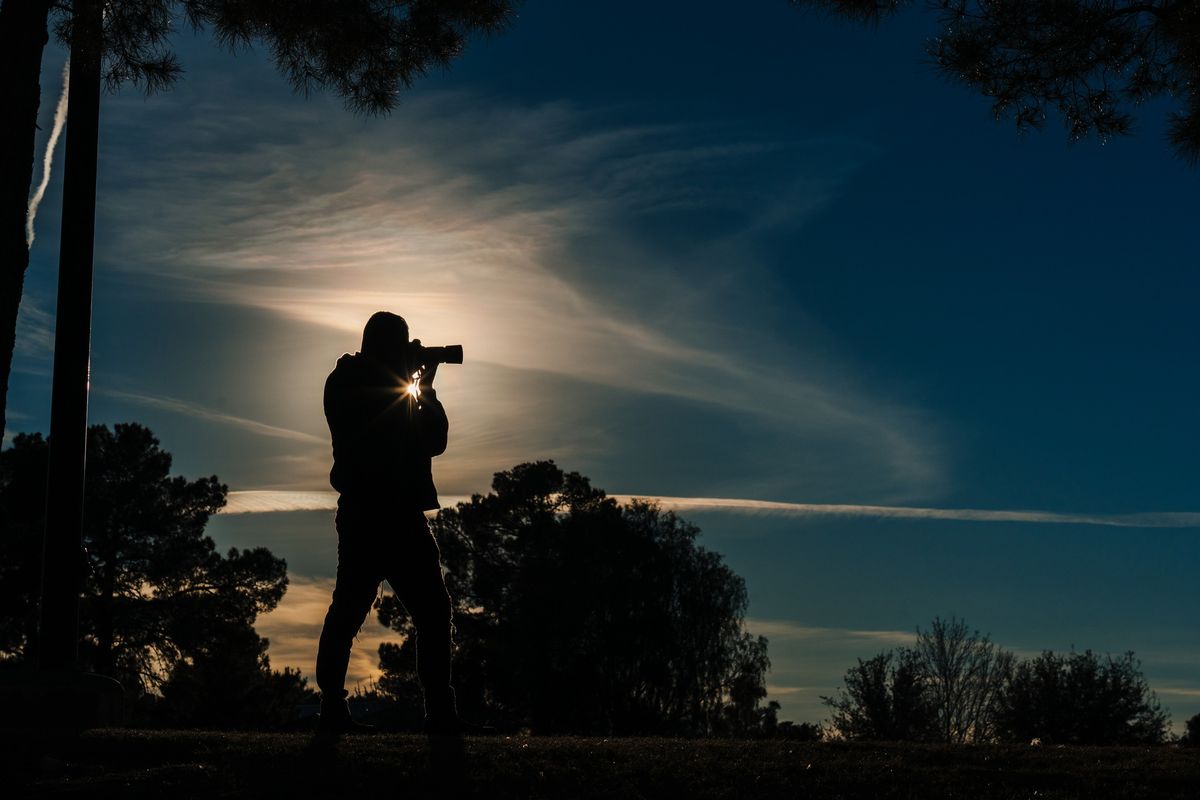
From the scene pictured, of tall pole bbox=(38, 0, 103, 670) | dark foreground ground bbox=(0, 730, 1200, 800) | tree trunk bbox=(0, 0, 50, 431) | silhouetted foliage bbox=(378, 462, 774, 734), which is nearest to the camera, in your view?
dark foreground ground bbox=(0, 730, 1200, 800)

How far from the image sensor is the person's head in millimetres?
8125

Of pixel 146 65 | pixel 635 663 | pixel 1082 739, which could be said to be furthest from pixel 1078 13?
pixel 635 663

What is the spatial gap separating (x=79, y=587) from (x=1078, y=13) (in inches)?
440

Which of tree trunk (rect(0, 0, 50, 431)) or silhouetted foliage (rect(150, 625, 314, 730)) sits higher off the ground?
tree trunk (rect(0, 0, 50, 431))

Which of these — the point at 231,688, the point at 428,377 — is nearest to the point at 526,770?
the point at 428,377

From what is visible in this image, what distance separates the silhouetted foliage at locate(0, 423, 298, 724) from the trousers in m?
32.4

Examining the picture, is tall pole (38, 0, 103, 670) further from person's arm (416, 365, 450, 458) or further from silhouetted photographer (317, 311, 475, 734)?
person's arm (416, 365, 450, 458)

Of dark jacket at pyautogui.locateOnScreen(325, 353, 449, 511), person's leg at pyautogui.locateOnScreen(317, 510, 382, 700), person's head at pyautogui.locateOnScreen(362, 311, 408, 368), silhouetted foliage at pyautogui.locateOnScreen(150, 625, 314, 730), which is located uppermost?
person's head at pyautogui.locateOnScreen(362, 311, 408, 368)

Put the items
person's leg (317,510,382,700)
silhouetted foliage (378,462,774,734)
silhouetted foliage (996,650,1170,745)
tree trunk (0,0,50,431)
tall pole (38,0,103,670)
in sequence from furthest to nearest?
silhouetted foliage (378,462,774,734) < silhouetted foliage (996,650,1170,745) < tall pole (38,0,103,670) < tree trunk (0,0,50,431) < person's leg (317,510,382,700)

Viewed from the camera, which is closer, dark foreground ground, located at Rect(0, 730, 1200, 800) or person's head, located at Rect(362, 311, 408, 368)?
dark foreground ground, located at Rect(0, 730, 1200, 800)

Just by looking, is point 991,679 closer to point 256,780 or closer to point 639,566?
point 639,566

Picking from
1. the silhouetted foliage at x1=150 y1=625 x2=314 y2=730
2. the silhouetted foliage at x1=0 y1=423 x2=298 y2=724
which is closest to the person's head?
the silhouetted foliage at x1=150 y1=625 x2=314 y2=730

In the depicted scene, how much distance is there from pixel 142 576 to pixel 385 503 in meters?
36.6

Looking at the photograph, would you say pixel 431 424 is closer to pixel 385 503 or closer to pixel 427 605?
pixel 385 503
